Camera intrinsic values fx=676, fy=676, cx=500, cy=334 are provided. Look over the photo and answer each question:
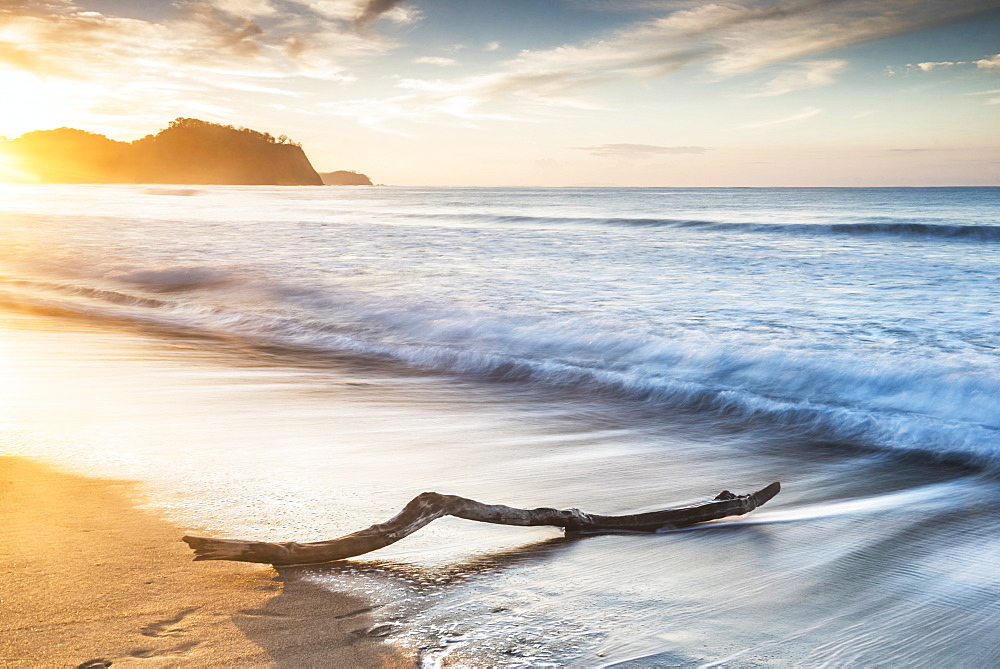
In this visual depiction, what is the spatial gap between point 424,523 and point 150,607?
94cm

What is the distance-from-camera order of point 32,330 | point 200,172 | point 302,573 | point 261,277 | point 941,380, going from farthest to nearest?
point 200,172 → point 261,277 → point 32,330 → point 941,380 → point 302,573

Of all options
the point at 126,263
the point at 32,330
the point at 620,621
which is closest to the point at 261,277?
the point at 126,263

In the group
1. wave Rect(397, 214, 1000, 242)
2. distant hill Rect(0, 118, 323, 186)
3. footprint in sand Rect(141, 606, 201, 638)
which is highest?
distant hill Rect(0, 118, 323, 186)

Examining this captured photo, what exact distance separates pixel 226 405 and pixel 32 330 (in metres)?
4.59

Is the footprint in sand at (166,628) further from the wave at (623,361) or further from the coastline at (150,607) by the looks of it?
the wave at (623,361)

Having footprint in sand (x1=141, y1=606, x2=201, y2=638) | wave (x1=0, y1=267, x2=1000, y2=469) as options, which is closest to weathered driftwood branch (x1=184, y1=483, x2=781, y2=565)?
footprint in sand (x1=141, y1=606, x2=201, y2=638)

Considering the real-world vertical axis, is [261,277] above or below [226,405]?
above

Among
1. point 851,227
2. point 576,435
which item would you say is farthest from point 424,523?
point 851,227

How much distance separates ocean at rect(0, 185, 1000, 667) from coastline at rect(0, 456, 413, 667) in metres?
0.15

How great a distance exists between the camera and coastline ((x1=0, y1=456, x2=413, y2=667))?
1955mm

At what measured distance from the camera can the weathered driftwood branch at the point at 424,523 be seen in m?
2.30

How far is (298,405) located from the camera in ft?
17.3

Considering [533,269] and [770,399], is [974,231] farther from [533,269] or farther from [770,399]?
[770,399]

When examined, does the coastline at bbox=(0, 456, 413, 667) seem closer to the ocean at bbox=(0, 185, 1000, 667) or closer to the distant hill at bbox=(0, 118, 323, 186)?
the ocean at bbox=(0, 185, 1000, 667)
